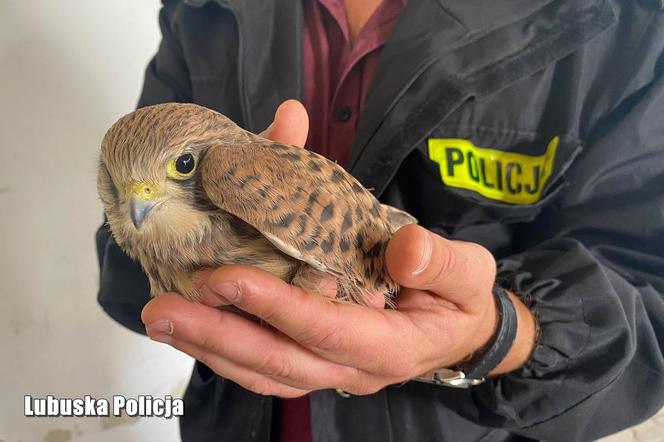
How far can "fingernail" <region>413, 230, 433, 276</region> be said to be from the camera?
2.68ft

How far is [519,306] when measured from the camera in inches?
45.4

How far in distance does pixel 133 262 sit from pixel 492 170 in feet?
3.57

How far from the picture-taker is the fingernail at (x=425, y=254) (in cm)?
82

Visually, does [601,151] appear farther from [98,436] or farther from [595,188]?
[98,436]

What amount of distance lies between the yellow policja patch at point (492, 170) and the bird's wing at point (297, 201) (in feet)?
1.24

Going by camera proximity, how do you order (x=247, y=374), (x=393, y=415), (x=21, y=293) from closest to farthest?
(x=247, y=374)
(x=393, y=415)
(x=21, y=293)

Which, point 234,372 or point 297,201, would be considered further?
point 234,372

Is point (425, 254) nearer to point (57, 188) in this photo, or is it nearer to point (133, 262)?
point (133, 262)

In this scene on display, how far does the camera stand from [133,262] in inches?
61.2

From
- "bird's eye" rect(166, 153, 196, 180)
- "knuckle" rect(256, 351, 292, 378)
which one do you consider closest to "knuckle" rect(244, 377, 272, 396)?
"knuckle" rect(256, 351, 292, 378)

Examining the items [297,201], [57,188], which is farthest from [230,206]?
[57,188]

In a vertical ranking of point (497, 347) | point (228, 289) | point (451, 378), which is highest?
point (228, 289)

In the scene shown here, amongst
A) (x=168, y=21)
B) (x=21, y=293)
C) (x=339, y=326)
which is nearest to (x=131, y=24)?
(x=168, y=21)

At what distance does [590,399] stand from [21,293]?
1975mm
